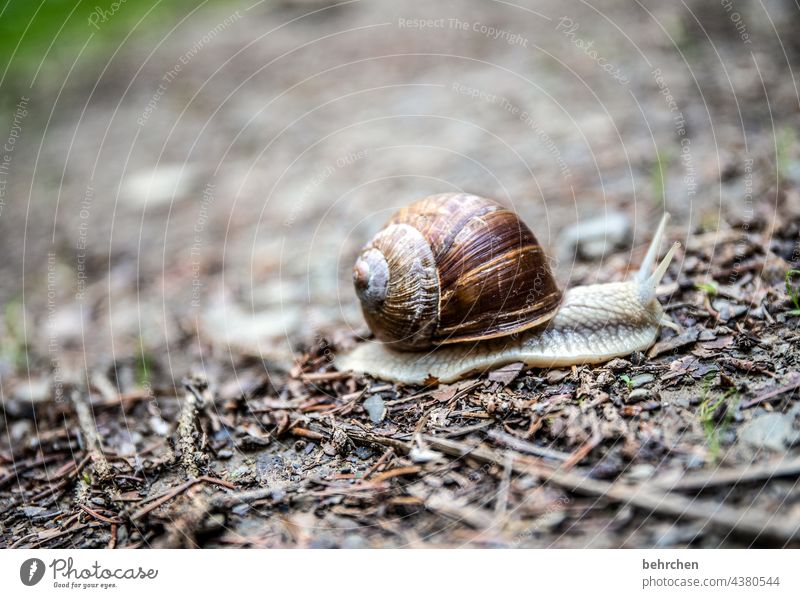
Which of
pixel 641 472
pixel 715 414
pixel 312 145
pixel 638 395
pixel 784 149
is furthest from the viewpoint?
pixel 312 145

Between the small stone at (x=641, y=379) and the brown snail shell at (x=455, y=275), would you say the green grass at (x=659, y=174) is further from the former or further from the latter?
the small stone at (x=641, y=379)

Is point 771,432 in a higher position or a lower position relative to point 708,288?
lower

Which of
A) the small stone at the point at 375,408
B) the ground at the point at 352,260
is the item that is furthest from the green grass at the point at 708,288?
the small stone at the point at 375,408

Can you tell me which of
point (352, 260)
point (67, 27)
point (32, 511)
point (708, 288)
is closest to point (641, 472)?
point (708, 288)

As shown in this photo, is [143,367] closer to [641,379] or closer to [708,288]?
[641,379]

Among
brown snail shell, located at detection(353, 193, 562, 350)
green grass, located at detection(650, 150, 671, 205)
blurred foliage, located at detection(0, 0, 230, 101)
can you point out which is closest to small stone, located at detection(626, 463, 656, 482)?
brown snail shell, located at detection(353, 193, 562, 350)

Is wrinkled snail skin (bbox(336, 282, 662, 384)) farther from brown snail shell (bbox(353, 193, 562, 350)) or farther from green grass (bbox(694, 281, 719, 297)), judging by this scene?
green grass (bbox(694, 281, 719, 297))
